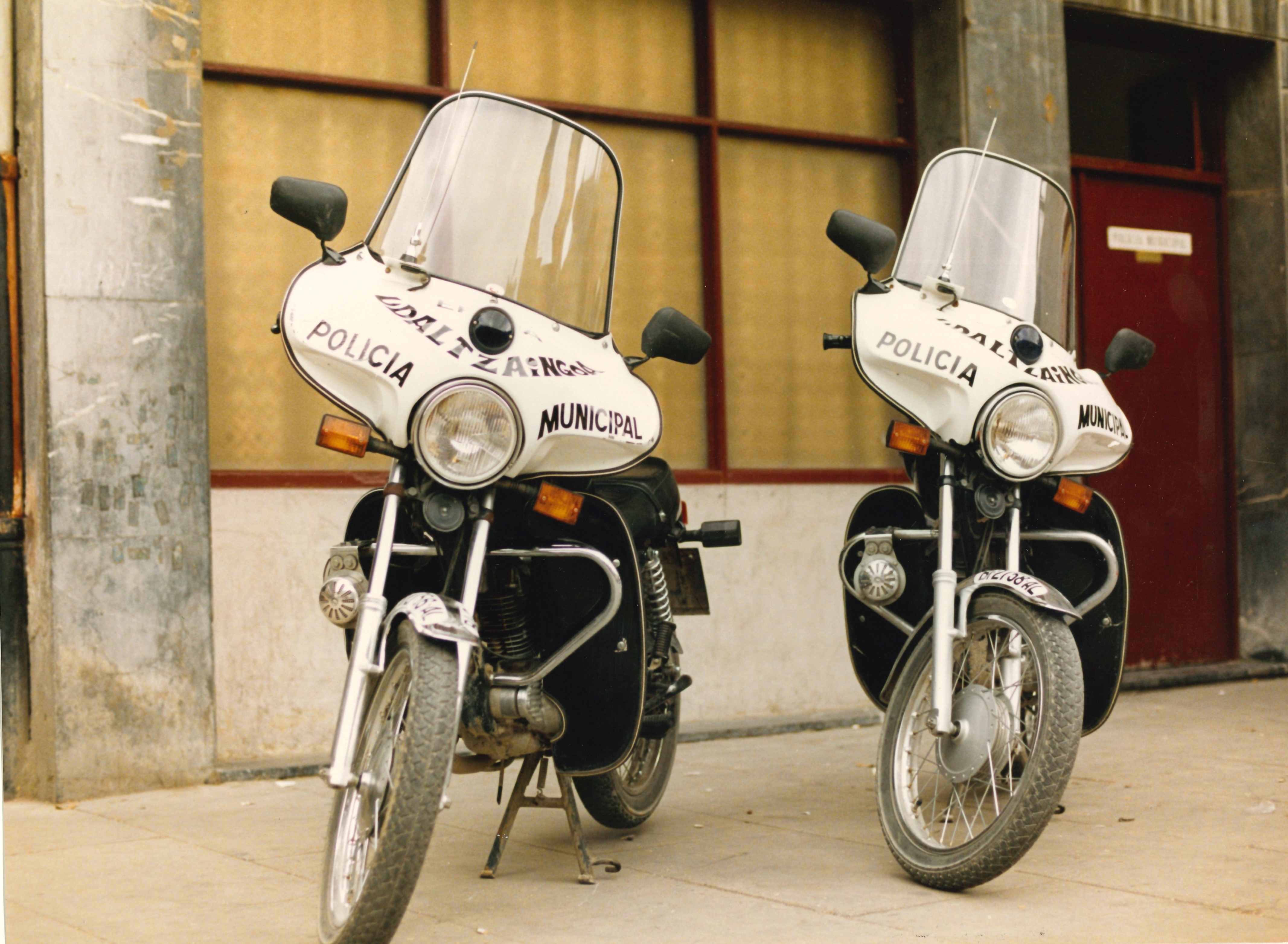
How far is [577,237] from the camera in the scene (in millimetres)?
3973

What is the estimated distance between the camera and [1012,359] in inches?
161

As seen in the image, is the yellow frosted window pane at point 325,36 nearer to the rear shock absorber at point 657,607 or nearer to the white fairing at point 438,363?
the white fairing at point 438,363

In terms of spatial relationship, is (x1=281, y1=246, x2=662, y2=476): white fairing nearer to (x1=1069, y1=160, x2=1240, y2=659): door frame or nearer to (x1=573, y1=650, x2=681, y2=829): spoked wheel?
(x1=573, y1=650, x2=681, y2=829): spoked wheel

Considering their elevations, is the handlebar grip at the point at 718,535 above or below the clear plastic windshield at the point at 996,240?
below

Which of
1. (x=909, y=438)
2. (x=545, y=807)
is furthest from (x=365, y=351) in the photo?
(x=909, y=438)

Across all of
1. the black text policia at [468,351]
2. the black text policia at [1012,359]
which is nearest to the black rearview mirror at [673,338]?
the black text policia at [468,351]

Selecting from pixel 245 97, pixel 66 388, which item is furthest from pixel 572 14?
pixel 66 388

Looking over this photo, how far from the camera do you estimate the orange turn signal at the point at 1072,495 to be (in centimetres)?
430

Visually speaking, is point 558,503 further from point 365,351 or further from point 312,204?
point 312,204

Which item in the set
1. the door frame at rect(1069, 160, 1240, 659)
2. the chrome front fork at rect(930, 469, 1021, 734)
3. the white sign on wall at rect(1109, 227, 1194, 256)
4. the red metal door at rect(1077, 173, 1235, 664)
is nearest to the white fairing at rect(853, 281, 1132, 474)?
the chrome front fork at rect(930, 469, 1021, 734)

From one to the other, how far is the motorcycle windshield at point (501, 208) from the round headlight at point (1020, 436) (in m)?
1.15

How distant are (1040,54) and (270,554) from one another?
4962 mm

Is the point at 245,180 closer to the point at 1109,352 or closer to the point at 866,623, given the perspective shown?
the point at 866,623

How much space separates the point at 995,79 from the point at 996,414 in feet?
13.8
